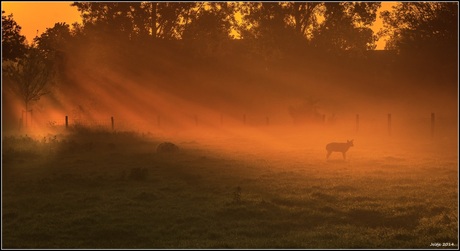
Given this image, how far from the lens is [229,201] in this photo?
15.0 m

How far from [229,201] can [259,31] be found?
53.2 m

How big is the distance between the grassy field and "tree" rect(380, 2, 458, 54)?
32574 mm

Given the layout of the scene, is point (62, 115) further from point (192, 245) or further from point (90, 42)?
point (192, 245)

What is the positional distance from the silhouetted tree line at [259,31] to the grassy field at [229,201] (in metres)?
33.2

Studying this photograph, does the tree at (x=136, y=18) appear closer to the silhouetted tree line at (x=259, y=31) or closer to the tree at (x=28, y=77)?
the silhouetted tree line at (x=259, y=31)

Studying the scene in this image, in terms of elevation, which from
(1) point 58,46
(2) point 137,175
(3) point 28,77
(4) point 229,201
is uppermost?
(1) point 58,46

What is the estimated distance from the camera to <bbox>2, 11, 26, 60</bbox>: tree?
103 feet

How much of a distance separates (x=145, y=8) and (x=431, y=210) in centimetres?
5213

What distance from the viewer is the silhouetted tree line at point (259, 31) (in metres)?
56.3

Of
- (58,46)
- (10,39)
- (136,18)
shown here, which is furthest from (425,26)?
(10,39)

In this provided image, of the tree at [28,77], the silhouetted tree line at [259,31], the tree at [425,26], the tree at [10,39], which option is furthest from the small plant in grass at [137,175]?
the tree at [425,26]

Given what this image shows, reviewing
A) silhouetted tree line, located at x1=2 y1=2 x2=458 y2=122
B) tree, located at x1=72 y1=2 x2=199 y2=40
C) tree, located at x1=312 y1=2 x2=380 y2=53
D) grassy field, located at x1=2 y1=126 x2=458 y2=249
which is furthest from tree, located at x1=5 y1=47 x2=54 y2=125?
tree, located at x1=312 y1=2 x2=380 y2=53

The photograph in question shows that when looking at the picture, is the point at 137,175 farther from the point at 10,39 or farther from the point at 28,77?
the point at 28,77

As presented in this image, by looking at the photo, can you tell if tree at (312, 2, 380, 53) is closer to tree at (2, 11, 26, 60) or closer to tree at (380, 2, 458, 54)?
tree at (380, 2, 458, 54)
